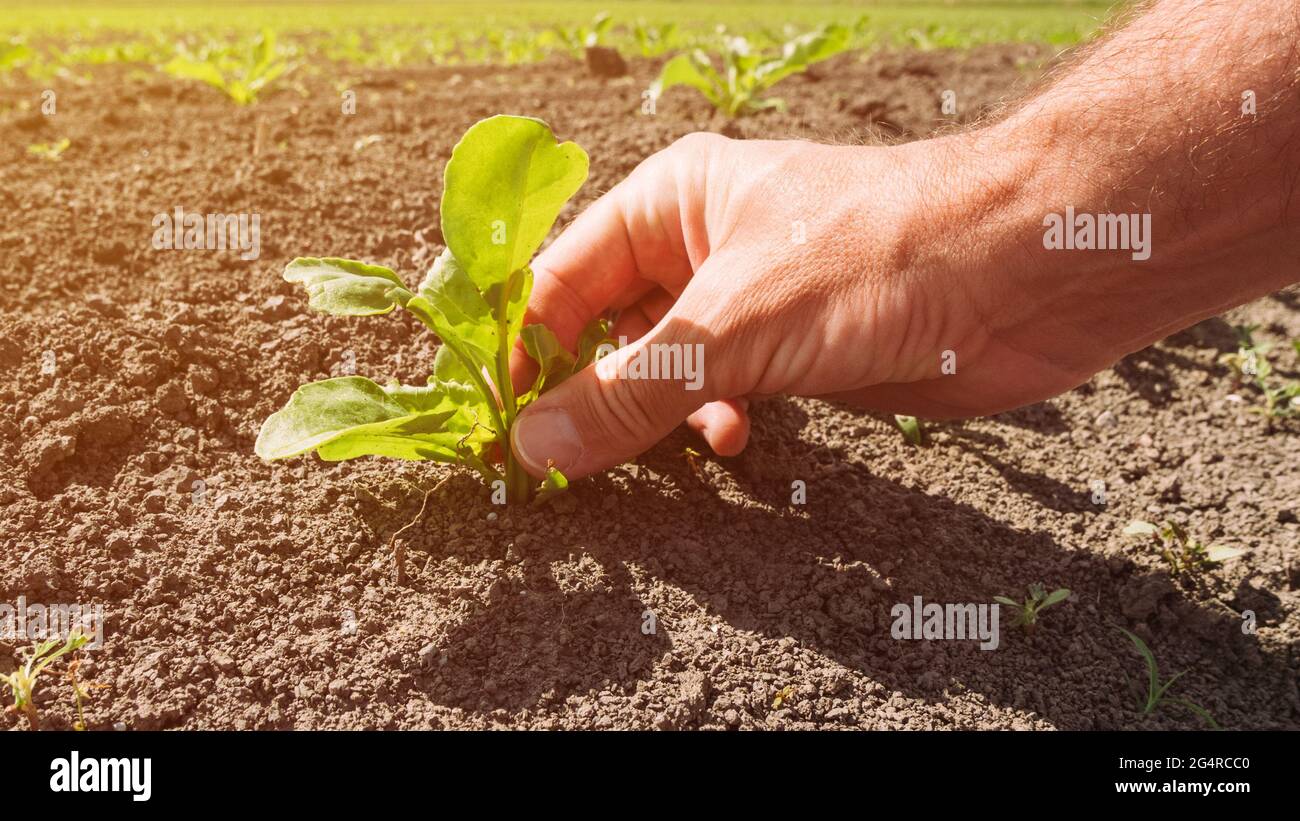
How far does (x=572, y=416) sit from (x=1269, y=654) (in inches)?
63.3

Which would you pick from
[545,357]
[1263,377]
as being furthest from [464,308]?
[1263,377]

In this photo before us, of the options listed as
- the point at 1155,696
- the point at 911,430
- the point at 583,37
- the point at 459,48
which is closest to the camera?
the point at 1155,696

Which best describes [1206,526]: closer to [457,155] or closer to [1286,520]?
[1286,520]

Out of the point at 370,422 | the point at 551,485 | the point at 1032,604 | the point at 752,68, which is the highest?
the point at 752,68

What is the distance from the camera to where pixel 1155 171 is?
5.91 feet

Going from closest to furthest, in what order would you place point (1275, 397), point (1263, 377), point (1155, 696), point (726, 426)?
point (1155, 696) → point (726, 426) → point (1275, 397) → point (1263, 377)

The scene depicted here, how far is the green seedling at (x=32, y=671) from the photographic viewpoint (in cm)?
160

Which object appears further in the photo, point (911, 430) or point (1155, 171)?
point (911, 430)

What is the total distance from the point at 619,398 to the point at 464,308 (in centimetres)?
36

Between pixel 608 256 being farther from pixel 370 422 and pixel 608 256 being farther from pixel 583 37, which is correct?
pixel 583 37

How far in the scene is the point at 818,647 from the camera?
1.89 m

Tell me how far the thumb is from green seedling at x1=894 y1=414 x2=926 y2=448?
855mm

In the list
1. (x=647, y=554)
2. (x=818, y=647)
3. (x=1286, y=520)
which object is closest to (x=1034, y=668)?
(x=818, y=647)

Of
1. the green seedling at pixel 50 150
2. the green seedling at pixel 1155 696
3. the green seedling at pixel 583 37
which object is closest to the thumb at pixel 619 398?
the green seedling at pixel 1155 696
